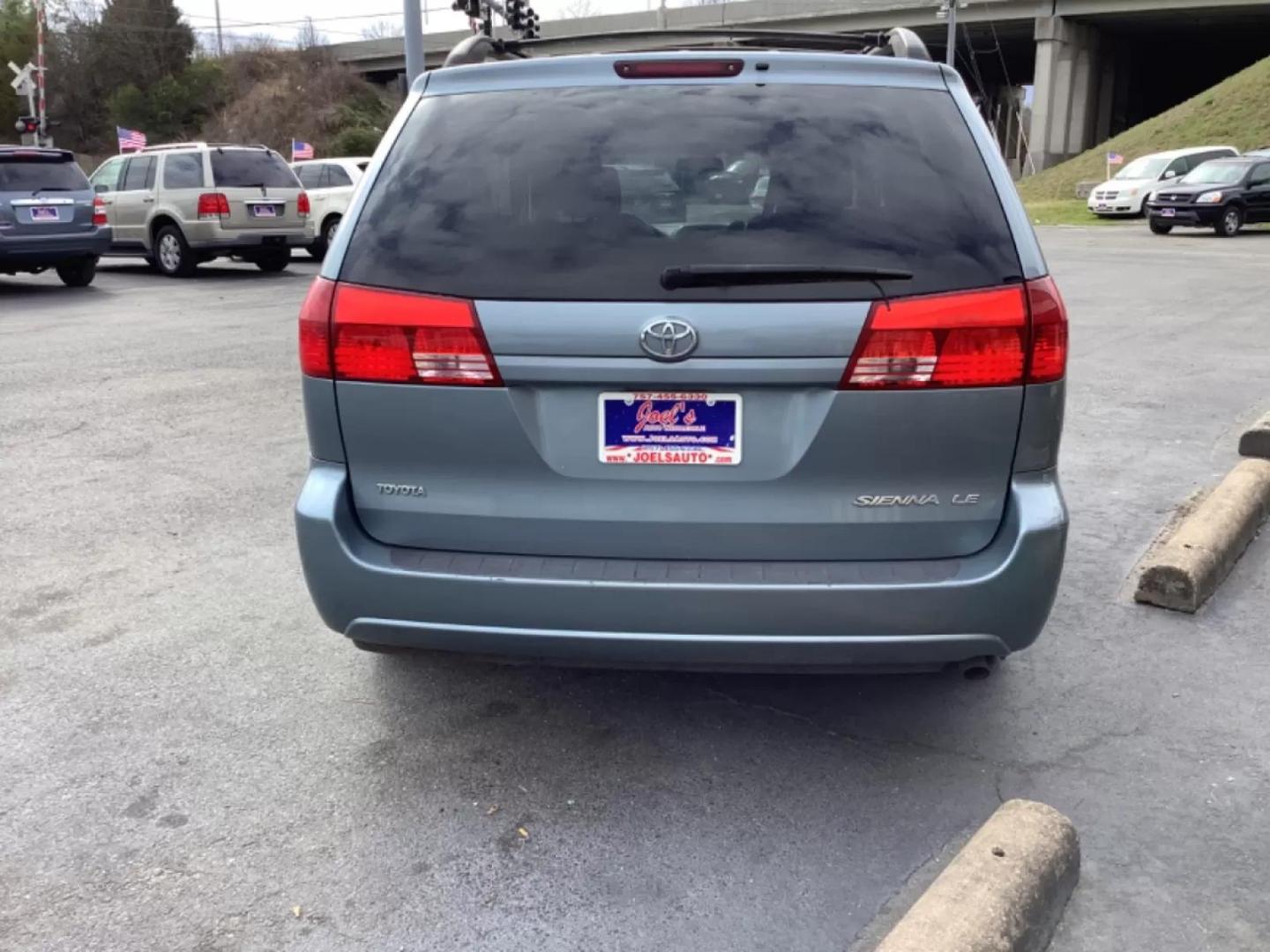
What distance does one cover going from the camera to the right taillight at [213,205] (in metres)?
16.7

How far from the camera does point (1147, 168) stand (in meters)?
31.5

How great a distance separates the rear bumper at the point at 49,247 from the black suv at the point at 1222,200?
2130cm

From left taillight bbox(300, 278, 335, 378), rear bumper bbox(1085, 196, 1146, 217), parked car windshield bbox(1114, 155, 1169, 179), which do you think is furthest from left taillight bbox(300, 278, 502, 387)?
parked car windshield bbox(1114, 155, 1169, 179)

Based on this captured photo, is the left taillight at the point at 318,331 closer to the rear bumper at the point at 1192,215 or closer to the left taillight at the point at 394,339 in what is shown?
the left taillight at the point at 394,339

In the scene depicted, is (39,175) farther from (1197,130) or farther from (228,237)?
(1197,130)

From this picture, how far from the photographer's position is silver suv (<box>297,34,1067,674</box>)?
274 centimetres

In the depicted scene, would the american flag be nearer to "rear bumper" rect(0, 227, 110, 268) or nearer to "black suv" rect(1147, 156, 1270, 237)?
"rear bumper" rect(0, 227, 110, 268)

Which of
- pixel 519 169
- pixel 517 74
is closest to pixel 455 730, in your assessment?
pixel 519 169

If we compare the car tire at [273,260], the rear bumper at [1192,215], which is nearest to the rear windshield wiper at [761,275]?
the car tire at [273,260]

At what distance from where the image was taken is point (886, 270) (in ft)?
9.06

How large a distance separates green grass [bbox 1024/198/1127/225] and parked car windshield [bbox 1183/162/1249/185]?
3.72 metres

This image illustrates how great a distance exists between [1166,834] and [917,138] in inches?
74.2

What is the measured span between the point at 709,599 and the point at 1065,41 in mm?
58832

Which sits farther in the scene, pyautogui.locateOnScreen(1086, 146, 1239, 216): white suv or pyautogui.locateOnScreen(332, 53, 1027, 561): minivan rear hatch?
pyautogui.locateOnScreen(1086, 146, 1239, 216): white suv
